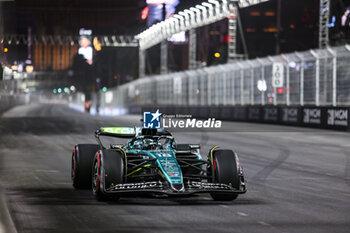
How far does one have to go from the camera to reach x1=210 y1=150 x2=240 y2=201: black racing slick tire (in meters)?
10.1

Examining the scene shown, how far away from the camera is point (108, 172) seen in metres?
9.78

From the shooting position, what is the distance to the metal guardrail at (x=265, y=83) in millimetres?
33531

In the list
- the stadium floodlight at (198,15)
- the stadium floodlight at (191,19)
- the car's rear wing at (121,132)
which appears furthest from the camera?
the stadium floodlight at (198,15)

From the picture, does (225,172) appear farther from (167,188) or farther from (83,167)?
(83,167)

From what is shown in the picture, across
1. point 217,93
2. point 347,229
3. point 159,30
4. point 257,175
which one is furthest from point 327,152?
point 159,30

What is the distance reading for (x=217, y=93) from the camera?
51.3m

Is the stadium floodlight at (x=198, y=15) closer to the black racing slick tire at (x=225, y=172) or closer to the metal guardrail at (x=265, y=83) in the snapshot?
the metal guardrail at (x=265, y=83)

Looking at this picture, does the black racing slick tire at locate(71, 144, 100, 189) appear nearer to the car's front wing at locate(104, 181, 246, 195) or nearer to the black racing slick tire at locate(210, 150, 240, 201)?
the car's front wing at locate(104, 181, 246, 195)

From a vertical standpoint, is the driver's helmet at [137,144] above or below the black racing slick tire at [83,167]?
above

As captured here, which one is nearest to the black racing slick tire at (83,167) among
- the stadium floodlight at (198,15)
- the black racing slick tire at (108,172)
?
the black racing slick tire at (108,172)

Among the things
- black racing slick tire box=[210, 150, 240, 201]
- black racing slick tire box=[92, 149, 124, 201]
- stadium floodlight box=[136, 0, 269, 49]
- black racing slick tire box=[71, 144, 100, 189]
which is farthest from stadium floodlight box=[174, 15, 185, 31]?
black racing slick tire box=[92, 149, 124, 201]

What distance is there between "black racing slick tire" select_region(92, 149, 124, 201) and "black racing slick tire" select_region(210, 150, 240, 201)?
55.2 inches

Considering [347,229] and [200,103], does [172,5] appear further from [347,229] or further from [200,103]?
[347,229]

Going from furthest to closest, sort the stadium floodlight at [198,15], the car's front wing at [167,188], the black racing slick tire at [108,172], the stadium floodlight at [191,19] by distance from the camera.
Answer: the stadium floodlight at [198,15] < the stadium floodlight at [191,19] < the black racing slick tire at [108,172] < the car's front wing at [167,188]
